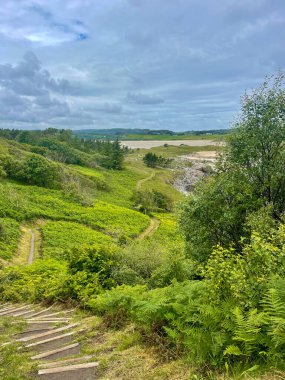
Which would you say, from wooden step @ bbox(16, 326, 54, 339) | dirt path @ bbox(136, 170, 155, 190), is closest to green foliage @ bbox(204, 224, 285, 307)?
wooden step @ bbox(16, 326, 54, 339)

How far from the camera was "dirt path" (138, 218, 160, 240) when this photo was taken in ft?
189

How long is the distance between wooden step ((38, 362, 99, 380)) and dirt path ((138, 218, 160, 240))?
161ft

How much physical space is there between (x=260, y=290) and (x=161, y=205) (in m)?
77.8

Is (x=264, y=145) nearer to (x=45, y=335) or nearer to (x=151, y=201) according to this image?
(x=45, y=335)

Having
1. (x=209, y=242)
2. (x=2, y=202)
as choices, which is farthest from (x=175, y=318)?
(x=2, y=202)

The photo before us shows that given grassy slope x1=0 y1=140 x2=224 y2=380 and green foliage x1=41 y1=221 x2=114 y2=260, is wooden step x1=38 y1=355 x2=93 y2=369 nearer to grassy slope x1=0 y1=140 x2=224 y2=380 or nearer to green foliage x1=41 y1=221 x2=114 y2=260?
grassy slope x1=0 y1=140 x2=224 y2=380

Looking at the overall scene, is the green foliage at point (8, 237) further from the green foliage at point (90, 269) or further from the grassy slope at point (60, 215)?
the green foliage at point (90, 269)

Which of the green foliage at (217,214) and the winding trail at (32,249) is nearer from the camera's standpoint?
the green foliage at (217,214)

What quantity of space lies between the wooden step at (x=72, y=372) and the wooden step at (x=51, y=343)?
1444 mm

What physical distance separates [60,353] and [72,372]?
1208 mm

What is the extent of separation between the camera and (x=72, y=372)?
20.7ft

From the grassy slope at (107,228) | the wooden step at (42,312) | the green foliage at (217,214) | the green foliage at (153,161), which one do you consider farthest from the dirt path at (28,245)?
the green foliage at (153,161)

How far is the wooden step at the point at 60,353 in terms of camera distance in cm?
722

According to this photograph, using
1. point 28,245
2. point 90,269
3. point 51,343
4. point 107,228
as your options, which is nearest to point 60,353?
point 51,343
